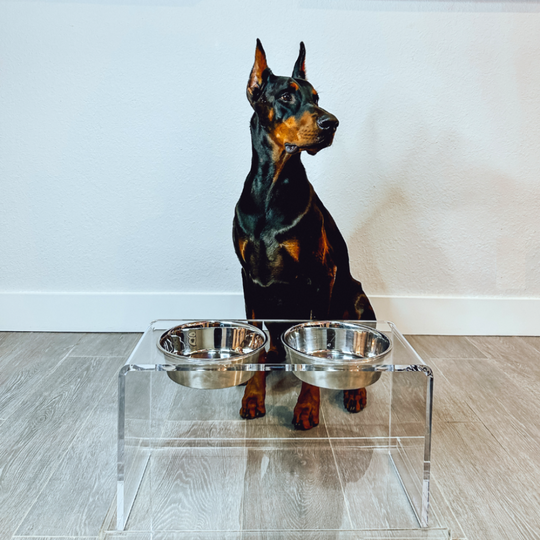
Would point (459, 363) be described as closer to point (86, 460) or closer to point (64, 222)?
point (86, 460)

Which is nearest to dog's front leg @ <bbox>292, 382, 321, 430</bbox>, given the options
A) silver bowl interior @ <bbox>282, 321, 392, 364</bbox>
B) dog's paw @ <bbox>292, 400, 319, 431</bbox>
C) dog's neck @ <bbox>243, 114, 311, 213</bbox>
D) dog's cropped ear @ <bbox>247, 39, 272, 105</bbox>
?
dog's paw @ <bbox>292, 400, 319, 431</bbox>

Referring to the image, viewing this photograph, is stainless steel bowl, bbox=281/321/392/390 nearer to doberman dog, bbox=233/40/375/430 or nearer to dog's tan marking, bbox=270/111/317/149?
doberman dog, bbox=233/40/375/430

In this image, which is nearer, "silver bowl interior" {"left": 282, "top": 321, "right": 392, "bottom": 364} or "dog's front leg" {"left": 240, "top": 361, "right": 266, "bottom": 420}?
"silver bowl interior" {"left": 282, "top": 321, "right": 392, "bottom": 364}

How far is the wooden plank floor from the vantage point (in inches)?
30.7

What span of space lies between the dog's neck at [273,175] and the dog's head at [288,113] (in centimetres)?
2

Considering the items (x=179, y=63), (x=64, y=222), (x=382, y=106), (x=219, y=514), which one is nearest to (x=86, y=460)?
(x=219, y=514)

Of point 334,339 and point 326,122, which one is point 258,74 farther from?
point 334,339

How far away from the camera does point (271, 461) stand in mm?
915

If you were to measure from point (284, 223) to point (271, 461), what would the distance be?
1.79 ft

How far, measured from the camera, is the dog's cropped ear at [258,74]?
104 cm

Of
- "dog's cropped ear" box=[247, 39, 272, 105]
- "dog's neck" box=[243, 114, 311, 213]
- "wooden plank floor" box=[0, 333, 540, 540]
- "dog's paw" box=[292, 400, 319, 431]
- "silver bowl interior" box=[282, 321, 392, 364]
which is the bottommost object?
"wooden plank floor" box=[0, 333, 540, 540]

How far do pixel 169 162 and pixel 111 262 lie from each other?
461 mm

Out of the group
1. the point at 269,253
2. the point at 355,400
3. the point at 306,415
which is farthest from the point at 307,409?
the point at 269,253

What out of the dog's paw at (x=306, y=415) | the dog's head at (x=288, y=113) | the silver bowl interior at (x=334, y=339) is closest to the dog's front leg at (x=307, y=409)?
the dog's paw at (x=306, y=415)
